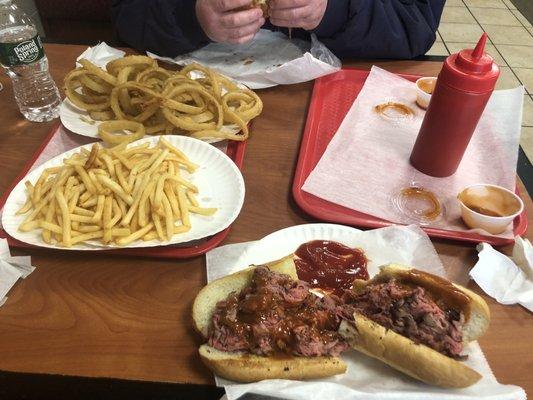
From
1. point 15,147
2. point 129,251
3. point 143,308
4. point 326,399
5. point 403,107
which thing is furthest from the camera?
point 403,107

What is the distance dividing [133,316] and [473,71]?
1320mm

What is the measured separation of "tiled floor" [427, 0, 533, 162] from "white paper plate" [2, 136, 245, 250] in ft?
11.8

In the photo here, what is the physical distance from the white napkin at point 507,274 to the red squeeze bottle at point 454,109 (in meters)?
0.43

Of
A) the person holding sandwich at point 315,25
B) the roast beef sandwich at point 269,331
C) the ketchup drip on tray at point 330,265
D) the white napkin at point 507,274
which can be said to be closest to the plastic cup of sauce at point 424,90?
the person holding sandwich at point 315,25

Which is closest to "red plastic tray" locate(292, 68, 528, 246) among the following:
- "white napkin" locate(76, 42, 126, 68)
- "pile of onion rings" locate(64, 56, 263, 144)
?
"pile of onion rings" locate(64, 56, 263, 144)

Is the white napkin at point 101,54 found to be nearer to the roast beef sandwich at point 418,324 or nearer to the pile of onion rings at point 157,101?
the pile of onion rings at point 157,101

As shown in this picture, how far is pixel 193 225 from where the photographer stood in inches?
→ 57.4

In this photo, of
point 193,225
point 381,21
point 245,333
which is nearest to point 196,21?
point 381,21

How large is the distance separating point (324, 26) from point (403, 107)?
0.59m

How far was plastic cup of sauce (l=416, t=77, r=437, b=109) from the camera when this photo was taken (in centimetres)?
205

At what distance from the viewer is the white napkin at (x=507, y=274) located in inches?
50.7

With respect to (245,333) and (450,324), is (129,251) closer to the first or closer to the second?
(245,333)

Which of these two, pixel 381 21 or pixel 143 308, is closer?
pixel 143 308

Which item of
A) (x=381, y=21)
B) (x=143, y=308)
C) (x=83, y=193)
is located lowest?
(x=143, y=308)
